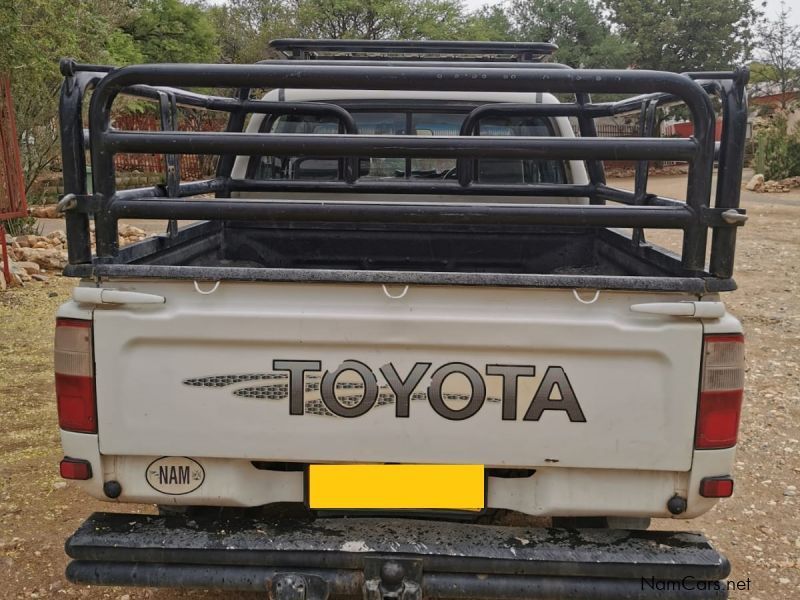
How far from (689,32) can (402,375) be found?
35.8 meters

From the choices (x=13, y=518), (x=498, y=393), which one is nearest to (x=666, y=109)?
(x=498, y=393)

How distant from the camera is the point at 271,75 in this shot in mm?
2146

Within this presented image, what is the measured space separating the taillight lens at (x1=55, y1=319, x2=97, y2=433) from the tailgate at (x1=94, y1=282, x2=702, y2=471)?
34 millimetres

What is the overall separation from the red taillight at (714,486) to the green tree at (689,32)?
3405cm

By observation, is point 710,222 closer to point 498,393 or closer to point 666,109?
point 498,393

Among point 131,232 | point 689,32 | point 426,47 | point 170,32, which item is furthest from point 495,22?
point 426,47

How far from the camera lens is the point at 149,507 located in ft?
12.2

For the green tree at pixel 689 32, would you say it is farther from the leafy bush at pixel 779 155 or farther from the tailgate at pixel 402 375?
the tailgate at pixel 402 375

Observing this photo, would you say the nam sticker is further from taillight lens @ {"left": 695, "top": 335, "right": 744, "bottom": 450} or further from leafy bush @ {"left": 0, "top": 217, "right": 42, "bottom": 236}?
leafy bush @ {"left": 0, "top": 217, "right": 42, "bottom": 236}

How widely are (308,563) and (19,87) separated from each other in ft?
31.2

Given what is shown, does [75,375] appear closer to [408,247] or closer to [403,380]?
[403,380]

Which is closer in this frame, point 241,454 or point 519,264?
point 241,454

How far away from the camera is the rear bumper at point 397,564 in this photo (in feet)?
7.16

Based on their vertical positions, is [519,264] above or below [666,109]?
below
